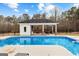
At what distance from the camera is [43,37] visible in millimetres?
2115

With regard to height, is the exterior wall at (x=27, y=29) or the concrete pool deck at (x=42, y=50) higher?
the exterior wall at (x=27, y=29)

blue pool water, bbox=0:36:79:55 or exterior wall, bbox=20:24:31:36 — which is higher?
exterior wall, bbox=20:24:31:36

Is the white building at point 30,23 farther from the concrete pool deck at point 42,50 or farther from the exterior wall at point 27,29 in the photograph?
the concrete pool deck at point 42,50

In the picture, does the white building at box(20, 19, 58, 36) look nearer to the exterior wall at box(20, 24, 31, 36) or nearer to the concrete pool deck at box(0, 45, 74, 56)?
the exterior wall at box(20, 24, 31, 36)

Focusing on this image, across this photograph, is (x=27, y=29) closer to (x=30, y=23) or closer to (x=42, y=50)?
(x=30, y=23)

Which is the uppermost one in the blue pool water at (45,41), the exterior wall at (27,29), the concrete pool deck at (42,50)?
the exterior wall at (27,29)

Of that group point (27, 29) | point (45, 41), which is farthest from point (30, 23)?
point (45, 41)

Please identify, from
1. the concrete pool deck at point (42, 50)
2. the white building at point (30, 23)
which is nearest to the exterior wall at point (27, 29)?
the white building at point (30, 23)

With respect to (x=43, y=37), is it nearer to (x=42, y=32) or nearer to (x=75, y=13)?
(x=42, y=32)

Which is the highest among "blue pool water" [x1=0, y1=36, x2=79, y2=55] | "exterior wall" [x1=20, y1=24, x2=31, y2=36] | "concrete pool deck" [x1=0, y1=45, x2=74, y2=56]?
"exterior wall" [x1=20, y1=24, x2=31, y2=36]

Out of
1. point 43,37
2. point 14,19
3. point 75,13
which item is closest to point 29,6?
point 14,19

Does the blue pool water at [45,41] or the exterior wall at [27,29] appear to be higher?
the exterior wall at [27,29]

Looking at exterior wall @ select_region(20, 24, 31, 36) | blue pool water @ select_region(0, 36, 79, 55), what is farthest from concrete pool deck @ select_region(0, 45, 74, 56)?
exterior wall @ select_region(20, 24, 31, 36)

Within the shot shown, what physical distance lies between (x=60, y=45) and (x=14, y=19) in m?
0.61
